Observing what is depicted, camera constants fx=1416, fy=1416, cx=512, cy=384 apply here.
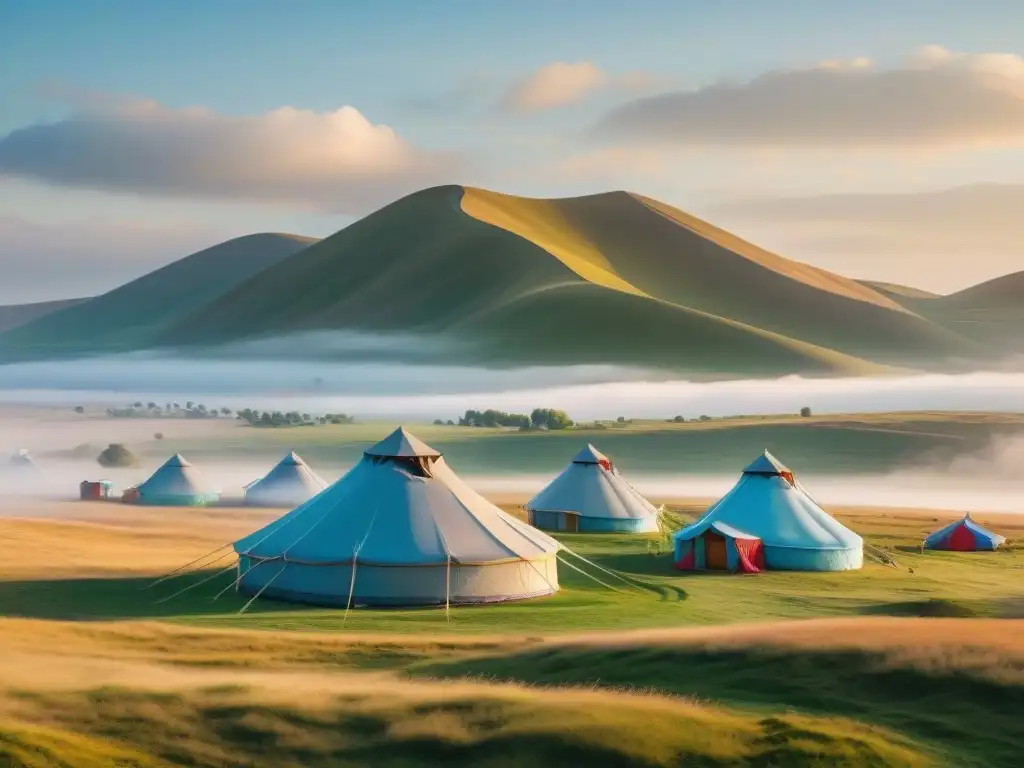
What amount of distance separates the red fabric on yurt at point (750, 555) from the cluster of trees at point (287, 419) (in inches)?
4347

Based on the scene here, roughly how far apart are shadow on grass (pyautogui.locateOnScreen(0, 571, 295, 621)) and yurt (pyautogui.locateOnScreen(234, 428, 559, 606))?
930 mm

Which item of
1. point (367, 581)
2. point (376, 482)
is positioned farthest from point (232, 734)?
point (376, 482)

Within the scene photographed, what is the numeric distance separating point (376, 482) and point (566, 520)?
64.1ft

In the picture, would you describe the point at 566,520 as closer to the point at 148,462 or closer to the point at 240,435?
the point at 148,462

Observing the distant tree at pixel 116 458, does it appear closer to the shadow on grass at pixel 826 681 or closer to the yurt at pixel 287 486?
the yurt at pixel 287 486

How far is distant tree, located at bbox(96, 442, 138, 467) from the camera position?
9551cm

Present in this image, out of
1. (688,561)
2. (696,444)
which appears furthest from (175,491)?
(696,444)

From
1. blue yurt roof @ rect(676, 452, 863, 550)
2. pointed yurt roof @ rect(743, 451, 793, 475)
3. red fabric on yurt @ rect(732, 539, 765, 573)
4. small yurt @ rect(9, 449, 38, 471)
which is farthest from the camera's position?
small yurt @ rect(9, 449, 38, 471)

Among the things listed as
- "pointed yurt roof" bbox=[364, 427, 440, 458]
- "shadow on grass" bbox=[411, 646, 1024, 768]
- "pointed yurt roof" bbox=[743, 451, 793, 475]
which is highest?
"pointed yurt roof" bbox=[364, 427, 440, 458]

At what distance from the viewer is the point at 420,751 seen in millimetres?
18172

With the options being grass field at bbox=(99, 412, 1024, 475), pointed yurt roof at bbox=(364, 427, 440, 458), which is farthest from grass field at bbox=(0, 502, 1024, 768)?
grass field at bbox=(99, 412, 1024, 475)

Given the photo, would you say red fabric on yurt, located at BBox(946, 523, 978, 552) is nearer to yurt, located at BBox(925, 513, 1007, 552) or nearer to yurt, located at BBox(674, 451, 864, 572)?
yurt, located at BBox(925, 513, 1007, 552)

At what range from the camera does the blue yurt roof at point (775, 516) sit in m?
40.4

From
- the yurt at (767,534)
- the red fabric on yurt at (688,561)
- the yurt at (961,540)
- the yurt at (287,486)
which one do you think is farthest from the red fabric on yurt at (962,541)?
the yurt at (287,486)
